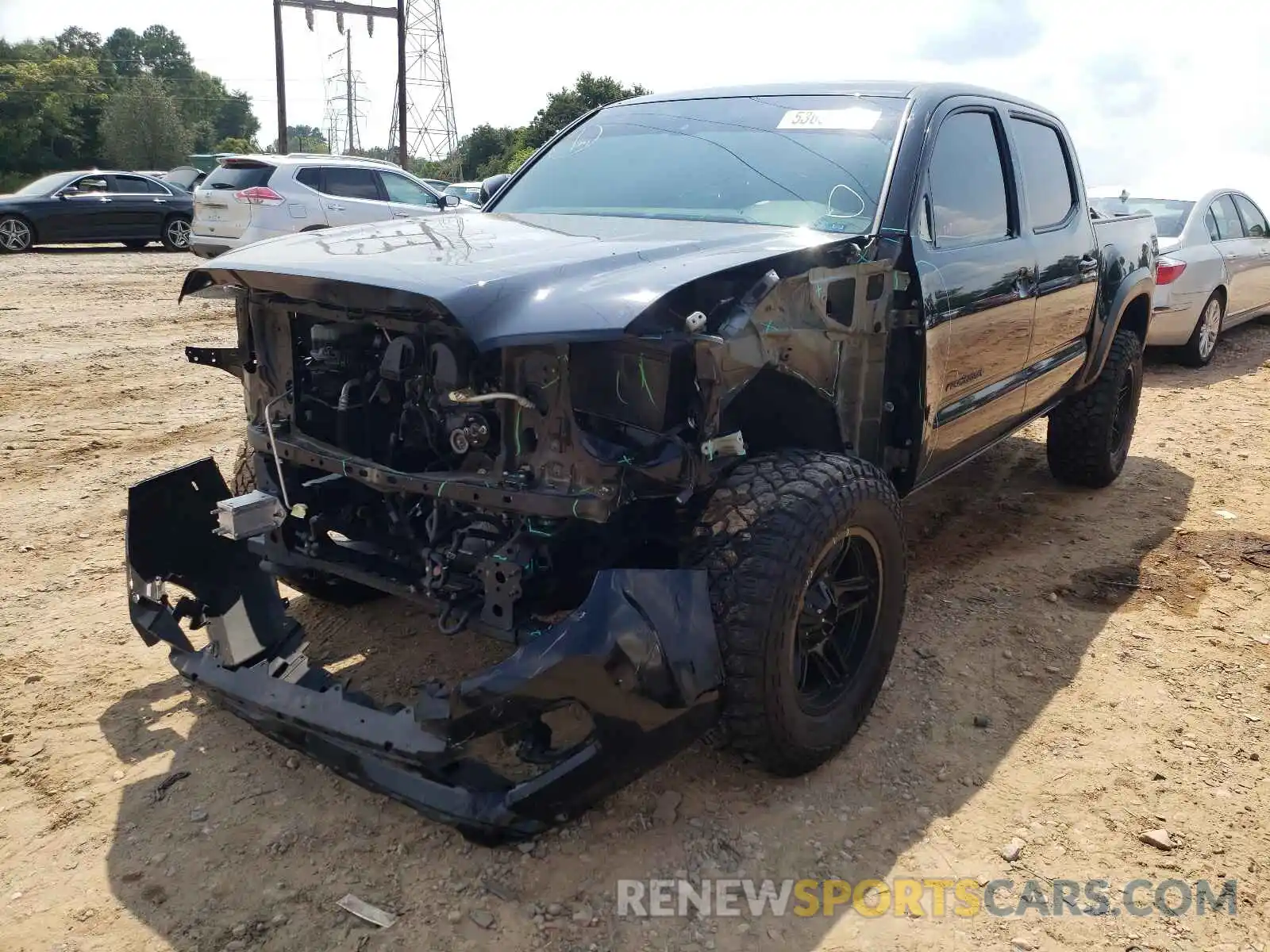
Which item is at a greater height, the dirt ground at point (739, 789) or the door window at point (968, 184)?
the door window at point (968, 184)

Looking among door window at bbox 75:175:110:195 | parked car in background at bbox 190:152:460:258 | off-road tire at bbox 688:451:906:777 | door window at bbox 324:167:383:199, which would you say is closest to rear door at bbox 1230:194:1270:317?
off-road tire at bbox 688:451:906:777

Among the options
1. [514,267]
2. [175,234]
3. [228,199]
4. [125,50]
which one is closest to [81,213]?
[175,234]

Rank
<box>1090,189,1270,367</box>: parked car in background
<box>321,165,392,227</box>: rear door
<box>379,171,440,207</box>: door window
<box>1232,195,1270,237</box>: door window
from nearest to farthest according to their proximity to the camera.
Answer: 1. <box>1090,189,1270,367</box>: parked car in background
2. <box>1232,195,1270,237</box>: door window
3. <box>321,165,392,227</box>: rear door
4. <box>379,171,440,207</box>: door window

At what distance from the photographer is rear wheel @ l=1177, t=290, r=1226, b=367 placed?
8867mm

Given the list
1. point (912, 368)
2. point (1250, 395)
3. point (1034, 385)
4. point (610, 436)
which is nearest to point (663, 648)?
point (610, 436)

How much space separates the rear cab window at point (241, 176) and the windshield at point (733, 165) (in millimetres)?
8882

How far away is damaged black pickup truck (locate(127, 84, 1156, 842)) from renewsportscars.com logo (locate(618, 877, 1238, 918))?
0.34m

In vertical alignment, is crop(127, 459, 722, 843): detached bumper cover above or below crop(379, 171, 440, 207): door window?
below

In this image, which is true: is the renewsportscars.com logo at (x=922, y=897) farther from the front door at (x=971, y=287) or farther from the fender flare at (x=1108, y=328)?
the fender flare at (x=1108, y=328)

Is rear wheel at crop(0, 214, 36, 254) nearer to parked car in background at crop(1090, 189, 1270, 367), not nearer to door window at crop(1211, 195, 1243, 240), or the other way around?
parked car in background at crop(1090, 189, 1270, 367)

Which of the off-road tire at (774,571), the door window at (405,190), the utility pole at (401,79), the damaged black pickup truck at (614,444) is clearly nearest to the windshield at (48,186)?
the door window at (405,190)

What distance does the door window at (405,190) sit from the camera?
12.7 m

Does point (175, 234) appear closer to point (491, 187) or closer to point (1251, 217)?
point (491, 187)

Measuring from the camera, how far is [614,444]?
97.7 inches
